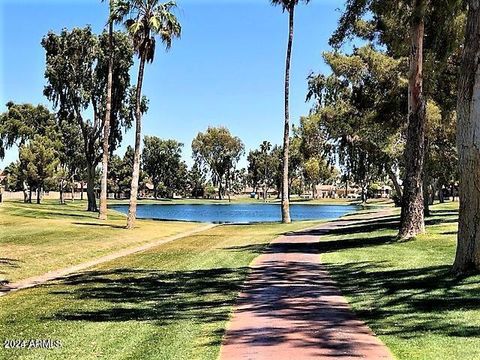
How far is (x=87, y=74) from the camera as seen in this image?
4700 centimetres

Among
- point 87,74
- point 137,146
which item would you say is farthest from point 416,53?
point 87,74

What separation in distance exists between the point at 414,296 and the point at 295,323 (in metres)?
2.85

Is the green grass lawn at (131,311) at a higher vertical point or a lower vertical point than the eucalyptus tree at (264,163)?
lower

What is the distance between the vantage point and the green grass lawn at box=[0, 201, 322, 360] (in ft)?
23.6

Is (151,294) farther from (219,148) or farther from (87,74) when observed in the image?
(219,148)

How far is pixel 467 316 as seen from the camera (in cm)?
835

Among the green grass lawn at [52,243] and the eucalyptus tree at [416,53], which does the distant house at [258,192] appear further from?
the eucalyptus tree at [416,53]

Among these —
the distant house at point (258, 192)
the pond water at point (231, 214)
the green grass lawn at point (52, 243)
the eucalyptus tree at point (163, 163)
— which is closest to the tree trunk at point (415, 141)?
the green grass lawn at point (52, 243)

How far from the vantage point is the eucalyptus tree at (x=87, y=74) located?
151ft

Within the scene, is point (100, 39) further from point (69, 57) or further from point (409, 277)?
point (409, 277)

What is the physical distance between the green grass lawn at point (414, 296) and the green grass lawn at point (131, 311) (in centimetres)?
228

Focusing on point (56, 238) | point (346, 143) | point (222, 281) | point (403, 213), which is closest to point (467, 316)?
point (222, 281)

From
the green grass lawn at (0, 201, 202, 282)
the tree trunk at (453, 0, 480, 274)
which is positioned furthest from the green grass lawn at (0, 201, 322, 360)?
the tree trunk at (453, 0, 480, 274)

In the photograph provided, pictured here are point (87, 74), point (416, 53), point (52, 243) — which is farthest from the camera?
point (87, 74)
